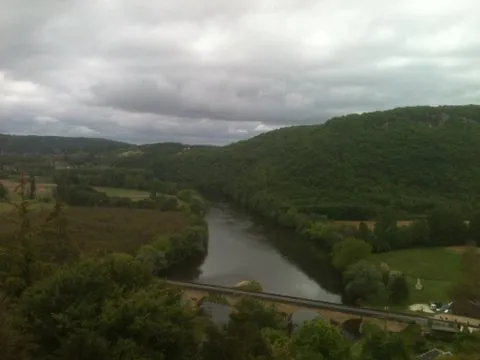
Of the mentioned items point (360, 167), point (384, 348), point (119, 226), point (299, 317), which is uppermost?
point (360, 167)

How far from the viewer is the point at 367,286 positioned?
37344 millimetres

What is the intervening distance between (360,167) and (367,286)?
167ft

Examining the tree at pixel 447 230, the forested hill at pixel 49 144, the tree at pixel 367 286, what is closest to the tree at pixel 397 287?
the tree at pixel 367 286

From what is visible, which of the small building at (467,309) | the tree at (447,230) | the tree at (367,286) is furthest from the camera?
the tree at (447,230)

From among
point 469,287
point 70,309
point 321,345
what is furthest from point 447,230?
point 70,309

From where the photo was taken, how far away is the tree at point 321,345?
61.4ft

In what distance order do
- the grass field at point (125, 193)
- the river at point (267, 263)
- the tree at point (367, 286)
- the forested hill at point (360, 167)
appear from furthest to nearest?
the grass field at point (125, 193) → the forested hill at point (360, 167) → the river at point (267, 263) → the tree at point (367, 286)

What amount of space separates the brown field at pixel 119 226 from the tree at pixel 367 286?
1809cm

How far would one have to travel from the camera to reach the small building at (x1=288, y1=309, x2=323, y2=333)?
28.3m

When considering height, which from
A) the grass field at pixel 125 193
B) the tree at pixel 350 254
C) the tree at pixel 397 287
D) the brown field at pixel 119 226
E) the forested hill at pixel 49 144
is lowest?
the tree at pixel 397 287

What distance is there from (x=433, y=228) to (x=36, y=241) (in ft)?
159

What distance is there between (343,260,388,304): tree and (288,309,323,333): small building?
793 cm

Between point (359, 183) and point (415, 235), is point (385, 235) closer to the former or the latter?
point (415, 235)

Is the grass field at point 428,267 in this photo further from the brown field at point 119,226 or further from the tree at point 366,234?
the brown field at point 119,226
